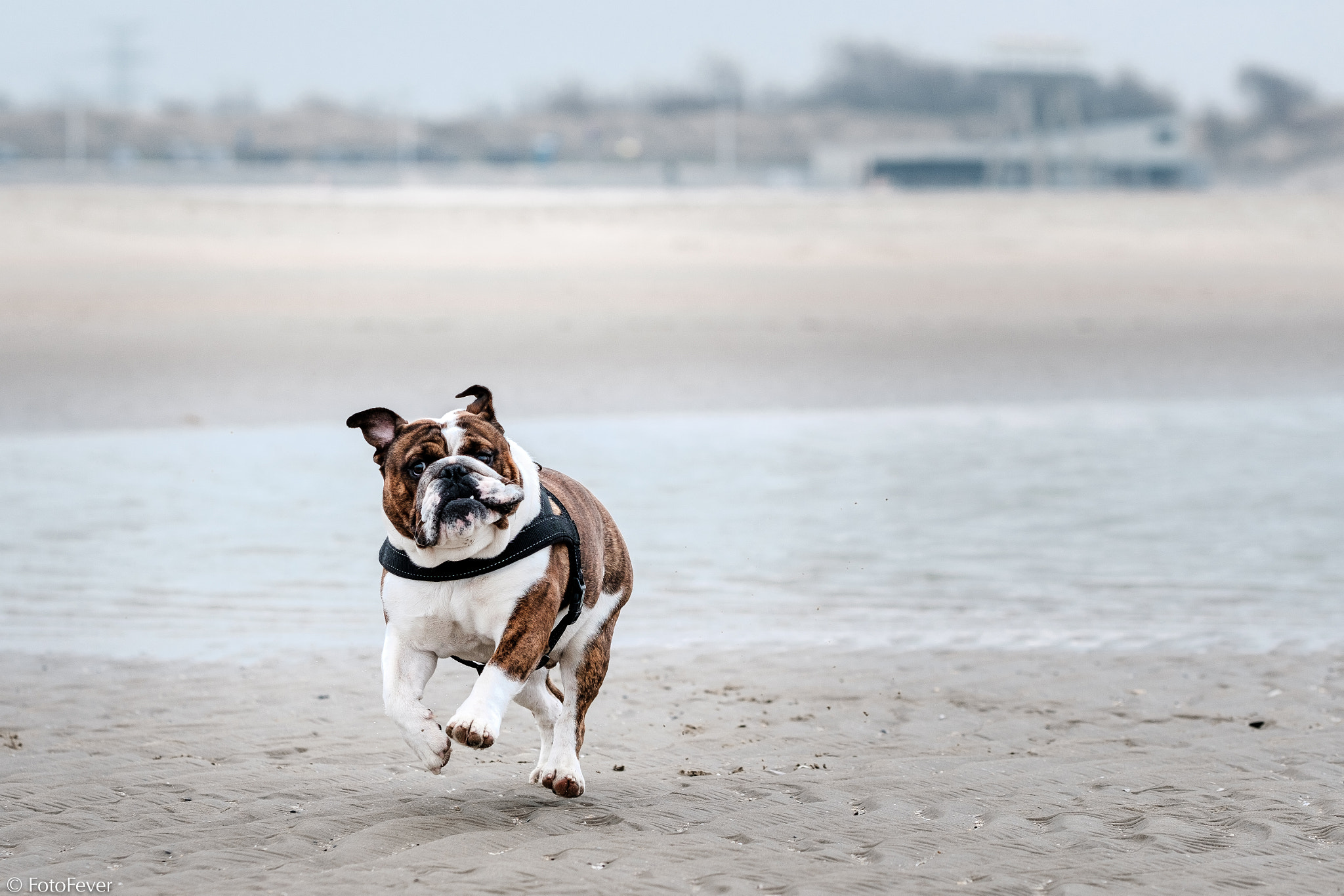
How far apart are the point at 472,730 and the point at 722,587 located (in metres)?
4.41

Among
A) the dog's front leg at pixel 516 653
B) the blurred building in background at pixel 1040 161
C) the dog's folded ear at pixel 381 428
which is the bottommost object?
the dog's front leg at pixel 516 653

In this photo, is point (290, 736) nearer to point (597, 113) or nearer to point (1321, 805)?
point (1321, 805)

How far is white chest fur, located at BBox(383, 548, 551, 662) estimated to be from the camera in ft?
13.8

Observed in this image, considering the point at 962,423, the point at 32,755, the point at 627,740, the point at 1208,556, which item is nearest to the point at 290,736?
the point at 32,755

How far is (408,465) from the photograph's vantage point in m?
4.19

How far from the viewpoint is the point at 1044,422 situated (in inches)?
611

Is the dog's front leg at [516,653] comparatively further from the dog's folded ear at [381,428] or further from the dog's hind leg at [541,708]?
the dog's folded ear at [381,428]

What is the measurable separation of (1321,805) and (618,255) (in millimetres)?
24243

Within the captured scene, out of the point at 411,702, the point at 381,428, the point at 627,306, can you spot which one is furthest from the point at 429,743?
the point at 627,306

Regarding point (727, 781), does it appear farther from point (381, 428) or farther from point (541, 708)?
point (381, 428)

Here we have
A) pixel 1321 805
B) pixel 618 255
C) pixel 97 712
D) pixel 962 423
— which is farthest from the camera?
pixel 618 255

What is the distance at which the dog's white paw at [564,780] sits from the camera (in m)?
4.61

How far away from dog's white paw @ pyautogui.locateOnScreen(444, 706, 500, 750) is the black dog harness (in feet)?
0.97

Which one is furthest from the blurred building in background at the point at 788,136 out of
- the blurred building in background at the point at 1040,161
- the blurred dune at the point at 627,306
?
the blurred dune at the point at 627,306
